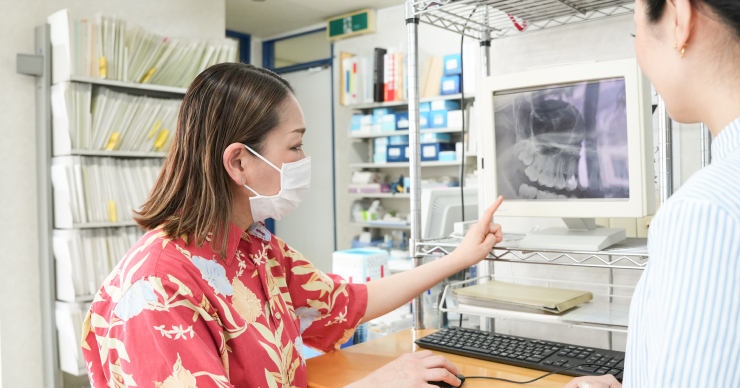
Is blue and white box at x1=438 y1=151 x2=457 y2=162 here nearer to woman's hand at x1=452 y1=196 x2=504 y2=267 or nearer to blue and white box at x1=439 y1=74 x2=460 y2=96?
blue and white box at x1=439 y1=74 x2=460 y2=96

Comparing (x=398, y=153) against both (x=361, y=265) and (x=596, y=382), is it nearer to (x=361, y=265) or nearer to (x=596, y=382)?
(x=361, y=265)

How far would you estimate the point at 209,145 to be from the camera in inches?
40.2

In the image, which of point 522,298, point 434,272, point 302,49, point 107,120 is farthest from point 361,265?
point 302,49

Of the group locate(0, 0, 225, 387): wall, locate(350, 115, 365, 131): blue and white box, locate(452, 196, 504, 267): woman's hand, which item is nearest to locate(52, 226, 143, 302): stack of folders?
locate(0, 0, 225, 387): wall

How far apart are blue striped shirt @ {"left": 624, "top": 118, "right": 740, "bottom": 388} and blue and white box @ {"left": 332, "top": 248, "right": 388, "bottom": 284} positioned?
1.34 meters

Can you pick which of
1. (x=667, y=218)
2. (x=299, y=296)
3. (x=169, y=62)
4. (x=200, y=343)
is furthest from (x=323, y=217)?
(x=667, y=218)

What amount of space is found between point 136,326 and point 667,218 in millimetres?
735

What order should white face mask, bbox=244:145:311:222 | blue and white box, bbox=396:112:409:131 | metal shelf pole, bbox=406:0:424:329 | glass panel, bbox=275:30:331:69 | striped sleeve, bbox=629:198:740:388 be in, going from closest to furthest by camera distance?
striped sleeve, bbox=629:198:740:388, white face mask, bbox=244:145:311:222, metal shelf pole, bbox=406:0:424:329, blue and white box, bbox=396:112:409:131, glass panel, bbox=275:30:331:69

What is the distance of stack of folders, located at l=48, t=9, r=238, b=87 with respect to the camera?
259cm

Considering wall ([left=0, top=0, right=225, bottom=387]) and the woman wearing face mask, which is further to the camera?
wall ([left=0, top=0, right=225, bottom=387])

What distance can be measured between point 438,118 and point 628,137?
2860 mm

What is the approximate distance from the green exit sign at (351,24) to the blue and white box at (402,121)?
87 centimetres

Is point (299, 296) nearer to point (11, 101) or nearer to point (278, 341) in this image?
point (278, 341)

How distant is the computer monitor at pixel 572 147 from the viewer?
45.6 inches
